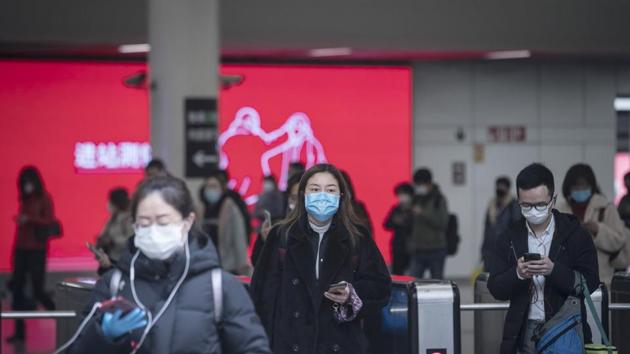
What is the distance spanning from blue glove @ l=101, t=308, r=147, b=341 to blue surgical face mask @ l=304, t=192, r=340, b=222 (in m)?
1.84

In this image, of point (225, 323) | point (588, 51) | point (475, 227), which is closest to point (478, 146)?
point (475, 227)

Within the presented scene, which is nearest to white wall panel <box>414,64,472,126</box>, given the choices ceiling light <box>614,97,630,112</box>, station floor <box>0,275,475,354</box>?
ceiling light <box>614,97,630,112</box>

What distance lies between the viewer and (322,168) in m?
5.87

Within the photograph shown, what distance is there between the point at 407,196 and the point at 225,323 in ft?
33.8

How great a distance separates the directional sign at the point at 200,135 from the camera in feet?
40.9

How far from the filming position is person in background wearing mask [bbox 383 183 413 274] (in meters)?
13.9

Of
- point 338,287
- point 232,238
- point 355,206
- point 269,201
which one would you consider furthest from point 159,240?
point 269,201

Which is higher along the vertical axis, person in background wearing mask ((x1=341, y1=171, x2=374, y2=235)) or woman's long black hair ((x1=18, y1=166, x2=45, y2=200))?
woman's long black hair ((x1=18, y1=166, x2=45, y2=200))

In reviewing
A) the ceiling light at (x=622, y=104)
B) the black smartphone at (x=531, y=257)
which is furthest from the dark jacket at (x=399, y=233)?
the black smartphone at (x=531, y=257)

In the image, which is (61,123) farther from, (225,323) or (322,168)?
(225,323)

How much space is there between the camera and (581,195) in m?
8.09

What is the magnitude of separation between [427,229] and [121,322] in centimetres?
980

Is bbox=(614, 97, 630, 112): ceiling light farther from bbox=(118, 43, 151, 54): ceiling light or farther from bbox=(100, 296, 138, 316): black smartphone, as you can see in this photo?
bbox=(100, 296, 138, 316): black smartphone

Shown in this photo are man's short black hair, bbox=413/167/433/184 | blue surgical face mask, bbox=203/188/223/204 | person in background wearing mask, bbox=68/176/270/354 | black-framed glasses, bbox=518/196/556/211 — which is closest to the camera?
person in background wearing mask, bbox=68/176/270/354
